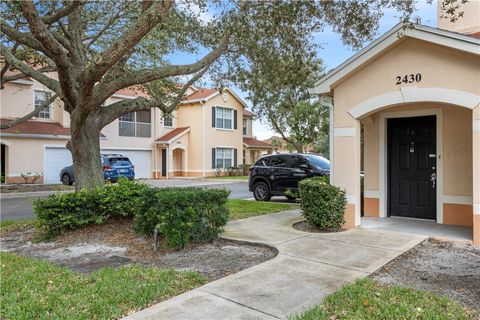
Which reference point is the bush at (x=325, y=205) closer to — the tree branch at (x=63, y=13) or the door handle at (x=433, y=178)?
the door handle at (x=433, y=178)

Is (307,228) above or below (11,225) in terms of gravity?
above

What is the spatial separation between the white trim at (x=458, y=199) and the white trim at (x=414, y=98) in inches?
91.7

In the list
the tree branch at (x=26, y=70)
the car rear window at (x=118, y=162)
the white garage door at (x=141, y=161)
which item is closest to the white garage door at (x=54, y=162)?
the car rear window at (x=118, y=162)

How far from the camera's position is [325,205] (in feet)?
26.0

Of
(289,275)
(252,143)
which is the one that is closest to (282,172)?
(289,275)

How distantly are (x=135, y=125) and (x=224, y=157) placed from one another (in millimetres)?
8185

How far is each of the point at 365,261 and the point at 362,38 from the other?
5.30m

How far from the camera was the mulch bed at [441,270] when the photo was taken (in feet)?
14.9

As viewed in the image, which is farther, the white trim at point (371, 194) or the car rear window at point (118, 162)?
the car rear window at point (118, 162)

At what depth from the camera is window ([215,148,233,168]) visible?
31781 mm

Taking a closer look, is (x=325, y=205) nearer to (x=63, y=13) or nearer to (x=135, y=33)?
(x=135, y=33)

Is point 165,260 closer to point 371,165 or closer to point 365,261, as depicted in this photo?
point 365,261

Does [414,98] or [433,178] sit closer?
[414,98]

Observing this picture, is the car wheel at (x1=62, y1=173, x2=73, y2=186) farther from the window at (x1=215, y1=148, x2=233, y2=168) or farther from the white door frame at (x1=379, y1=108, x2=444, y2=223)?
the white door frame at (x1=379, y1=108, x2=444, y2=223)
